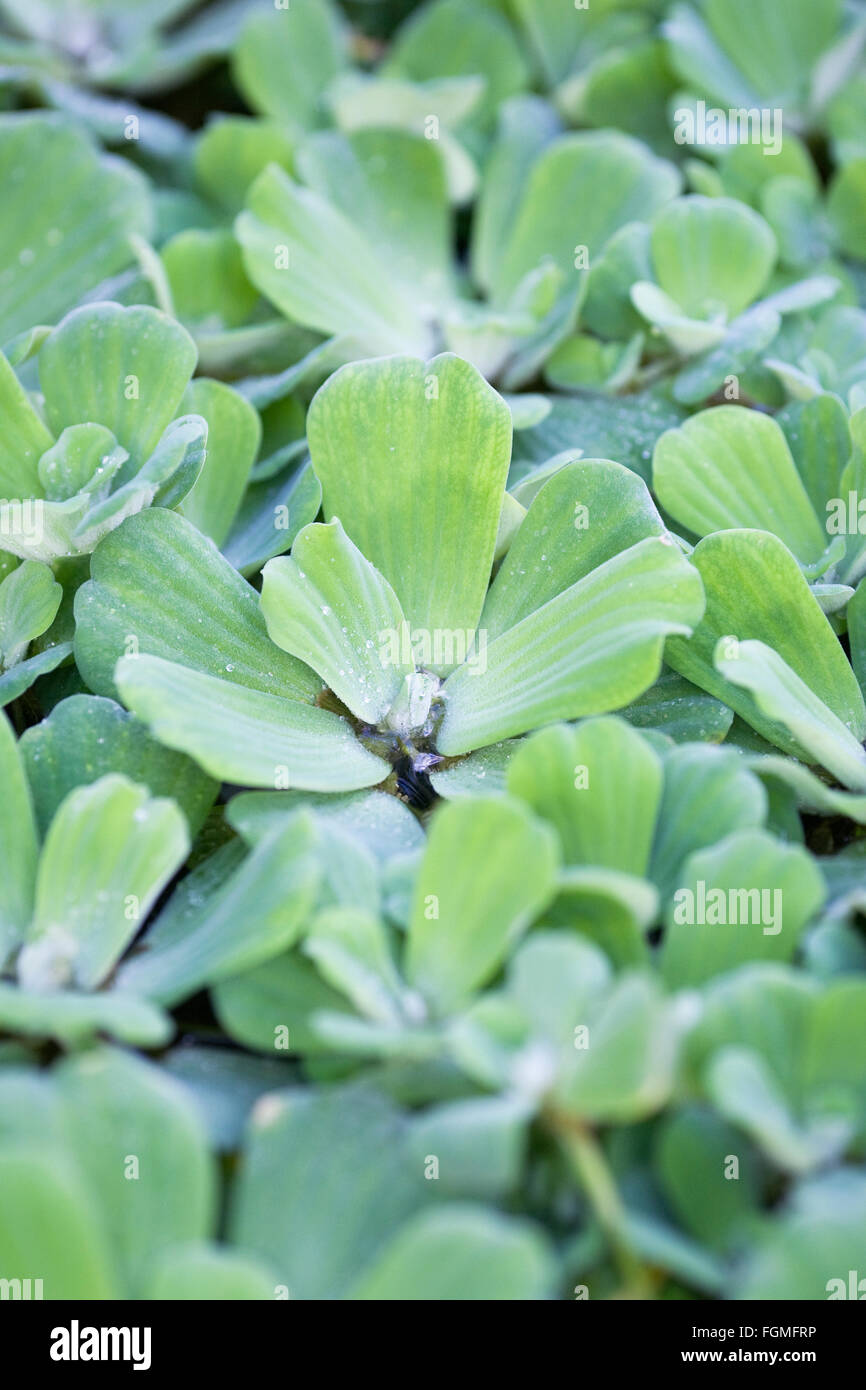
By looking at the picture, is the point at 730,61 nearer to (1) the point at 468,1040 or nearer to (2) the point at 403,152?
(2) the point at 403,152

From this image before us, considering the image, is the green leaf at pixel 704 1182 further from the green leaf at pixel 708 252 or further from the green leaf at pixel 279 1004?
the green leaf at pixel 708 252

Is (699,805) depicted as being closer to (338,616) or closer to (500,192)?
(338,616)

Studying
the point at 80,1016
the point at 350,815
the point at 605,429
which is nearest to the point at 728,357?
the point at 605,429

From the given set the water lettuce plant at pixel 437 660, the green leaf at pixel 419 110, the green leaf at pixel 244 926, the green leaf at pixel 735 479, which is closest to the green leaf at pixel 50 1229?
the water lettuce plant at pixel 437 660

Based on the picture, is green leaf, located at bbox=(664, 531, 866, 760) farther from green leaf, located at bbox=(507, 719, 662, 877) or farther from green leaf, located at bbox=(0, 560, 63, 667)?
green leaf, located at bbox=(0, 560, 63, 667)
